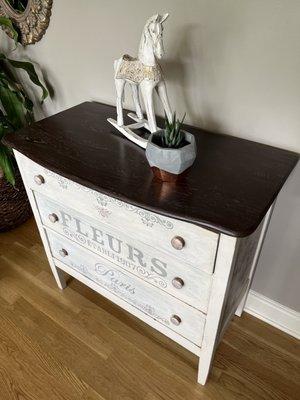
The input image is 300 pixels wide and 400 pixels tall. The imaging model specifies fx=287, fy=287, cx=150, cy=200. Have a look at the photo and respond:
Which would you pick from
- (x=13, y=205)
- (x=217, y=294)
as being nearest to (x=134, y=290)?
(x=217, y=294)

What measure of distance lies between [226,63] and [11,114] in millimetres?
1050

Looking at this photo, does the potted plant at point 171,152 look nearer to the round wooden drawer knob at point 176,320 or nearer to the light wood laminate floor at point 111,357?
the round wooden drawer knob at point 176,320

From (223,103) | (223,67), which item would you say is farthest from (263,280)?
(223,67)

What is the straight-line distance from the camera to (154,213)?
2.33 feet

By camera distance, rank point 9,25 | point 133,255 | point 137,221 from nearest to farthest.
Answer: point 137,221 → point 133,255 → point 9,25

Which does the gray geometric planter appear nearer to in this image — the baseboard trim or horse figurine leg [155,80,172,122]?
horse figurine leg [155,80,172,122]

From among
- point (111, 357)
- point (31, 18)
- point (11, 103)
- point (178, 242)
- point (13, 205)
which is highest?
point (31, 18)

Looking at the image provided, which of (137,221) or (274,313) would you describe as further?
(274,313)

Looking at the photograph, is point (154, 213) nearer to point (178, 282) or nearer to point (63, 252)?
point (178, 282)

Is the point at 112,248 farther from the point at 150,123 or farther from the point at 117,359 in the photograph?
the point at 117,359

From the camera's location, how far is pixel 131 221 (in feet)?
2.59

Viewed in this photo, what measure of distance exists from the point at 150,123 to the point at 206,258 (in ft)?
1.43

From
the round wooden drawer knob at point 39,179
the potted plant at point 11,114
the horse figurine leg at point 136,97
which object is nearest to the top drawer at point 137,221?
the round wooden drawer knob at point 39,179

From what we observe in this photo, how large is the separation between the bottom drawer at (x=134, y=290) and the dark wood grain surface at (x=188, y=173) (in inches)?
14.7
